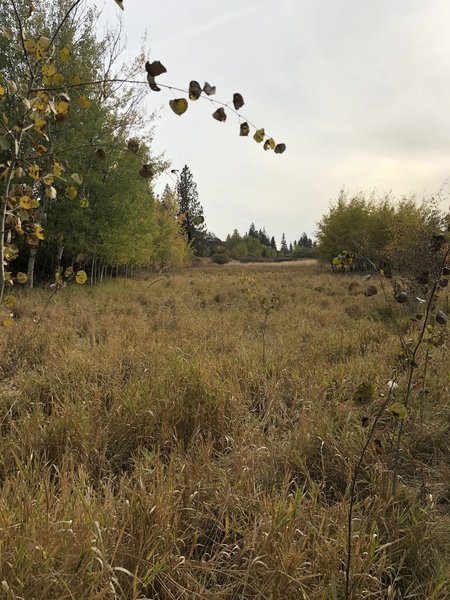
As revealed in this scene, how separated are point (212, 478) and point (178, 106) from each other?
6.37ft

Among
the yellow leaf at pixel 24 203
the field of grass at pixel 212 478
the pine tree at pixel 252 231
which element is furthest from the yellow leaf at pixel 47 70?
the pine tree at pixel 252 231

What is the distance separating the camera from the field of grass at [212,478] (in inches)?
60.2

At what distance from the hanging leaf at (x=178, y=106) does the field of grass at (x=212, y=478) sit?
1594 mm

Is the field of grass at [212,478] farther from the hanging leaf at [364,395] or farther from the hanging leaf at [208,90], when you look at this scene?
the hanging leaf at [208,90]

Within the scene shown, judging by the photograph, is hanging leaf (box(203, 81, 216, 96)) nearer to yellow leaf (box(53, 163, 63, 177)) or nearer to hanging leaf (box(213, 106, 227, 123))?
hanging leaf (box(213, 106, 227, 123))

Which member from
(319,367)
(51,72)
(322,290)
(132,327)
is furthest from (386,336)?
(322,290)

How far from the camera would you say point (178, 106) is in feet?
3.73

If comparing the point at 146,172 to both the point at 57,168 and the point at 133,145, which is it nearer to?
the point at 133,145

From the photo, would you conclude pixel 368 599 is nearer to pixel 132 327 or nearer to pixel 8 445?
pixel 8 445

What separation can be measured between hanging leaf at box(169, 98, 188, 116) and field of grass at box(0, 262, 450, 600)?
159cm

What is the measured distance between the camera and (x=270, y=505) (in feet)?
6.09

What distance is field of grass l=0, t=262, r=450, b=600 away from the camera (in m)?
1.53

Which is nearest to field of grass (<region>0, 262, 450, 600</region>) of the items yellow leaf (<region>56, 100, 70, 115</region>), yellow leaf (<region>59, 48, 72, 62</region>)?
yellow leaf (<region>56, 100, 70, 115</region>)

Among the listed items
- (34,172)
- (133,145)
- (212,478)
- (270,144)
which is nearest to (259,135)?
(270,144)
